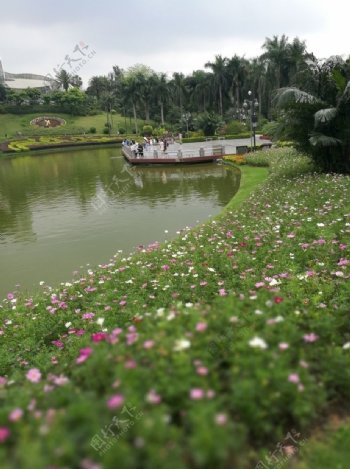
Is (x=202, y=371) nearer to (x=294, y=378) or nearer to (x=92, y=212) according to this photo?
(x=294, y=378)

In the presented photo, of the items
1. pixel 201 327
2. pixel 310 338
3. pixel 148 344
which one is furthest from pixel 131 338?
pixel 310 338

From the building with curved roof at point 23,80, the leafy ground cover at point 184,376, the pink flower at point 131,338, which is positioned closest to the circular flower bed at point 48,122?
the building with curved roof at point 23,80

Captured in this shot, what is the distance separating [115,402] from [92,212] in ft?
45.0

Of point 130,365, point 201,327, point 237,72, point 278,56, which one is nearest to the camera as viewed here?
point 130,365

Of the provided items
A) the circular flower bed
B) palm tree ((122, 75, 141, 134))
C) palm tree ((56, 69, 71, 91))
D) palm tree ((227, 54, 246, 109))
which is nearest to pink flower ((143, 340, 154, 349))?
palm tree ((227, 54, 246, 109))

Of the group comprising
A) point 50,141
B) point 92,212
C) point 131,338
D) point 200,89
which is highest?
point 200,89

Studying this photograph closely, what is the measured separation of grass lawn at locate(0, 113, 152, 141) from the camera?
2783 inches

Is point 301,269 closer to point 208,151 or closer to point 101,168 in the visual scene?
point 208,151

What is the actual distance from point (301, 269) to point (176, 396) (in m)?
4.05

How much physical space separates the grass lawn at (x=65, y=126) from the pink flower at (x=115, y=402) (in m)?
73.5

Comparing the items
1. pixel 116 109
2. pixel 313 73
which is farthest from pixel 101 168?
pixel 116 109

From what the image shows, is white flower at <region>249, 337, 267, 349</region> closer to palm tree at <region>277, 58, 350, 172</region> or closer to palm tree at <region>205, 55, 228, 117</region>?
palm tree at <region>277, 58, 350, 172</region>

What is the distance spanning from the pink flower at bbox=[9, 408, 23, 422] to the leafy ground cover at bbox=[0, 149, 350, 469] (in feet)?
0.04

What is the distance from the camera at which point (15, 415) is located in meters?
1.88
